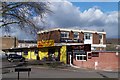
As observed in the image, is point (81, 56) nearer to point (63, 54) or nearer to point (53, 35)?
point (63, 54)

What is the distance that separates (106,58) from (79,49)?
270 inches

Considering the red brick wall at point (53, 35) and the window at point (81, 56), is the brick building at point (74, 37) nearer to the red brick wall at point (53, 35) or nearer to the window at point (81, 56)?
the red brick wall at point (53, 35)

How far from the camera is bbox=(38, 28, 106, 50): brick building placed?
75.4m

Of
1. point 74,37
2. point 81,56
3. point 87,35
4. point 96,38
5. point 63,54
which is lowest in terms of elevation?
point 81,56

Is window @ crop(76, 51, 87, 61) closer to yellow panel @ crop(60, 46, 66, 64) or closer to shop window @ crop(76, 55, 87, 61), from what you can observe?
shop window @ crop(76, 55, 87, 61)

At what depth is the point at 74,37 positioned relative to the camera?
7906cm

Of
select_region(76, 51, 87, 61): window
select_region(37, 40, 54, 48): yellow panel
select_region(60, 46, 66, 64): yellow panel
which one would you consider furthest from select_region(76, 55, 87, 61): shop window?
select_region(37, 40, 54, 48): yellow panel

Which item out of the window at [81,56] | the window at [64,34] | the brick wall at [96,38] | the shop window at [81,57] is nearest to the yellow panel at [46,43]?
the window at [64,34]

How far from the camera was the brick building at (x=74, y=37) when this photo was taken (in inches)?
2970

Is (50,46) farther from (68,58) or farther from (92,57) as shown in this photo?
(92,57)

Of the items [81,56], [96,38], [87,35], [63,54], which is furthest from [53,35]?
[81,56]

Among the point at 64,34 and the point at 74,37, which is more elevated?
the point at 64,34

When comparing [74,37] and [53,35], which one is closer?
[53,35]

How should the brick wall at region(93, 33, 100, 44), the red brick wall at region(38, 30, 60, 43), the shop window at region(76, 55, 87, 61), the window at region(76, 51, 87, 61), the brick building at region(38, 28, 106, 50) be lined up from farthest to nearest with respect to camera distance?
the brick wall at region(93, 33, 100, 44)
the brick building at region(38, 28, 106, 50)
the red brick wall at region(38, 30, 60, 43)
the window at region(76, 51, 87, 61)
the shop window at region(76, 55, 87, 61)
